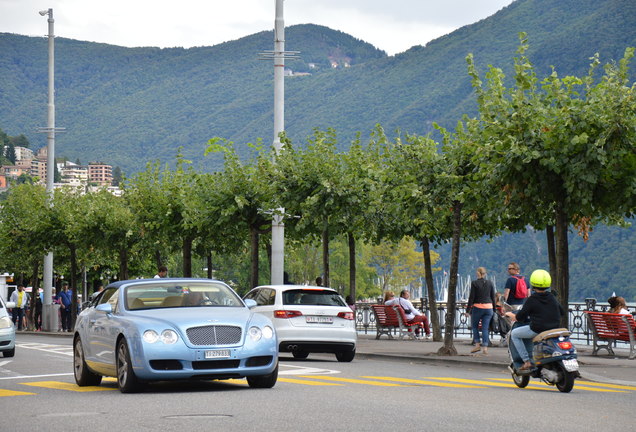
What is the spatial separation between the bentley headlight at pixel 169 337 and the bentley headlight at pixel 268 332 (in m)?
1.13

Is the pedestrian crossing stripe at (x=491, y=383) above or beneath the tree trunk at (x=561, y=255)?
beneath

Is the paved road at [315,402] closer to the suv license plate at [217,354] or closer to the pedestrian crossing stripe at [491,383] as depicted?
the pedestrian crossing stripe at [491,383]

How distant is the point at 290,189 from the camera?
103 ft

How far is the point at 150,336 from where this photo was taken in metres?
13.9

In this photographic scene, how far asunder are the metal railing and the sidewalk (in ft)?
6.73

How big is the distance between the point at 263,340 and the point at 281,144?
17.9 m

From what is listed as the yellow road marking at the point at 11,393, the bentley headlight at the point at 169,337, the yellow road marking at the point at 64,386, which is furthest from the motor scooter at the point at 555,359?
the yellow road marking at the point at 11,393

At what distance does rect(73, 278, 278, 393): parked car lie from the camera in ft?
45.5

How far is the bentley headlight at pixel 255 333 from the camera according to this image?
1422cm

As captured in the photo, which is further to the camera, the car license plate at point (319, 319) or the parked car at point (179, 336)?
the car license plate at point (319, 319)

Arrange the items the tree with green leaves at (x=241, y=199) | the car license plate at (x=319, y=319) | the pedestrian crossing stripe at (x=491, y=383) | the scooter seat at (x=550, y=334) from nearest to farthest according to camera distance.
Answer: the scooter seat at (x=550, y=334) < the pedestrian crossing stripe at (x=491, y=383) < the car license plate at (x=319, y=319) < the tree with green leaves at (x=241, y=199)

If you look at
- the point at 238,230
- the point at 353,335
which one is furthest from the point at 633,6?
the point at 353,335

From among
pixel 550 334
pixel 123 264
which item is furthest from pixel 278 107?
pixel 123 264

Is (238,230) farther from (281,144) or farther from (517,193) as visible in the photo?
(517,193)
